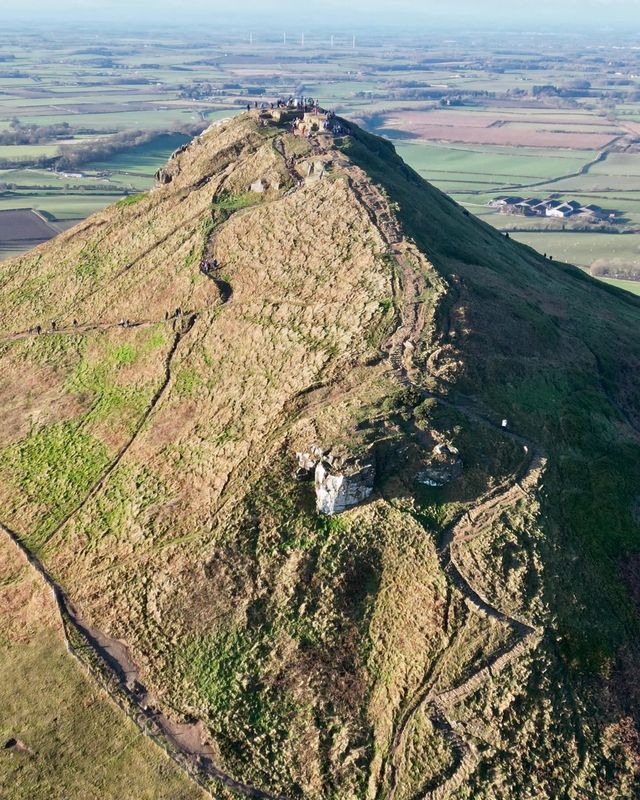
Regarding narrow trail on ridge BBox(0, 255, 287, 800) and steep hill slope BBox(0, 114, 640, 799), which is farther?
steep hill slope BBox(0, 114, 640, 799)

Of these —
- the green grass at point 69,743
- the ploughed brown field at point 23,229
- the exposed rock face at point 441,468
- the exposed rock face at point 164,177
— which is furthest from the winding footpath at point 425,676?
the ploughed brown field at point 23,229

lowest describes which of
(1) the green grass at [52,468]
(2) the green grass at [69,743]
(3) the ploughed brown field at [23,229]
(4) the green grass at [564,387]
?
(3) the ploughed brown field at [23,229]

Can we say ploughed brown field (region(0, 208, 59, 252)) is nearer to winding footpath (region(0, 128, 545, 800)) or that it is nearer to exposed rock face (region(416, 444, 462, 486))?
winding footpath (region(0, 128, 545, 800))

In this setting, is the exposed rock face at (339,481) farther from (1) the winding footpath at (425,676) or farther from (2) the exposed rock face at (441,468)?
(1) the winding footpath at (425,676)

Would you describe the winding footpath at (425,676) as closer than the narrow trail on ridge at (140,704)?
No

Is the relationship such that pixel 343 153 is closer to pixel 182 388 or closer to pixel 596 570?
pixel 182 388

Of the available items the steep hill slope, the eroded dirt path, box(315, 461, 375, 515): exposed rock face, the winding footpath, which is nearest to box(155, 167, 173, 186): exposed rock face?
the steep hill slope
